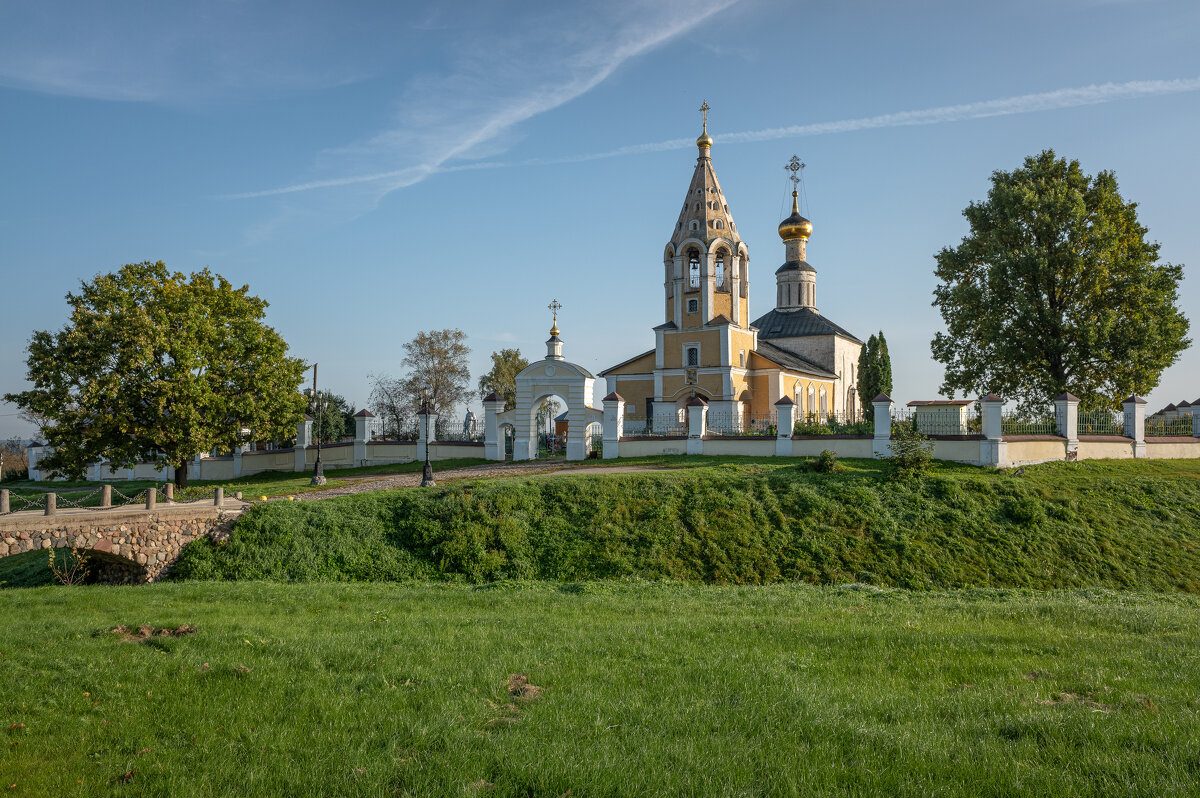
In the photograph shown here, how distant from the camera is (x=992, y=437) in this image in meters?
19.2

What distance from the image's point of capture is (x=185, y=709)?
536 cm

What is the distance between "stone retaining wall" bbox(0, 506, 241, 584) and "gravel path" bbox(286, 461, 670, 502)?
12.9 feet

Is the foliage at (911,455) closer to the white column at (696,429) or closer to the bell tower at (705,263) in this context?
the white column at (696,429)

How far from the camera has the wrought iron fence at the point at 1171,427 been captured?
919 inches

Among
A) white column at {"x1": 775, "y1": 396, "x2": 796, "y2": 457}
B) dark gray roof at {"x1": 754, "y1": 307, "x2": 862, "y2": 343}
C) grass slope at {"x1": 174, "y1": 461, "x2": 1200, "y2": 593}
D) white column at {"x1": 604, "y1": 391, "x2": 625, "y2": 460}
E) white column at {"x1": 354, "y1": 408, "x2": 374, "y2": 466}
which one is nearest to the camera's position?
grass slope at {"x1": 174, "y1": 461, "x2": 1200, "y2": 593}

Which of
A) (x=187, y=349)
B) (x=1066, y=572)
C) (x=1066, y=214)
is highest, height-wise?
(x=1066, y=214)

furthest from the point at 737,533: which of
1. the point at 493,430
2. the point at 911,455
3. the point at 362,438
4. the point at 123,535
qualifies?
the point at 362,438

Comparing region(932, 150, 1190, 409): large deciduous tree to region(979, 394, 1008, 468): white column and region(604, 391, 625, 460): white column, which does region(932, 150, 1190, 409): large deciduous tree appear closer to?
region(979, 394, 1008, 468): white column

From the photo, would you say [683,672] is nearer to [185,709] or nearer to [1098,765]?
[1098,765]

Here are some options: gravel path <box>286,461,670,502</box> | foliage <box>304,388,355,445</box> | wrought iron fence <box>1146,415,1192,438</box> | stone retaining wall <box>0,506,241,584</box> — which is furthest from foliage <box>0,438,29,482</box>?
wrought iron fence <box>1146,415,1192,438</box>

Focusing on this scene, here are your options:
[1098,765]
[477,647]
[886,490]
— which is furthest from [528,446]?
[1098,765]

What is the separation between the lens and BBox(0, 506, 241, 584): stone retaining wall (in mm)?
11680

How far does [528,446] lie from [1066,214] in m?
19.6

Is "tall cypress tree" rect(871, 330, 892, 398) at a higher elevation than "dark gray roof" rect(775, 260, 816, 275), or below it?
below
